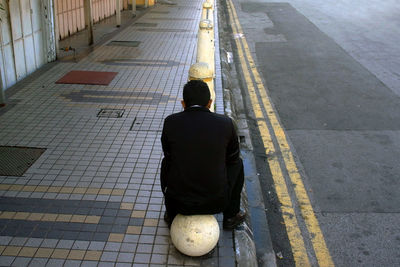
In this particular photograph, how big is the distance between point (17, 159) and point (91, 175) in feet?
3.57

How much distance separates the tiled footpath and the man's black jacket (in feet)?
2.03

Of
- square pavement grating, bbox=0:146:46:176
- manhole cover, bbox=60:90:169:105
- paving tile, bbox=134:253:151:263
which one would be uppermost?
manhole cover, bbox=60:90:169:105

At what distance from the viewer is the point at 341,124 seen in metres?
7.85

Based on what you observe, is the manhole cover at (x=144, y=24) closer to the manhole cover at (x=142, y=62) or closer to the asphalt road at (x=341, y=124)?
the asphalt road at (x=341, y=124)

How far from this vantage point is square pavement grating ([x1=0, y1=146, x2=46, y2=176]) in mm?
5483

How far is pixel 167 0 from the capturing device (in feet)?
71.9

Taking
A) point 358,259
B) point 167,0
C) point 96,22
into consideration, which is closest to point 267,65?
point 96,22

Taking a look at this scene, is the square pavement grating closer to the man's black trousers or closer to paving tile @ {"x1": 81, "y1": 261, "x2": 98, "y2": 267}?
paving tile @ {"x1": 81, "y1": 261, "x2": 98, "y2": 267}

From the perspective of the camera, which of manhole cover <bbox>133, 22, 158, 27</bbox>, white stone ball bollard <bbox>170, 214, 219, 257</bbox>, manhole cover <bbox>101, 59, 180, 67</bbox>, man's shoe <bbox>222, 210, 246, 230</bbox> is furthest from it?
manhole cover <bbox>133, 22, 158, 27</bbox>

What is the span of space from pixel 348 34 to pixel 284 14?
174 inches

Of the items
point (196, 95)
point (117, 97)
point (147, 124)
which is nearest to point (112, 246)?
point (196, 95)

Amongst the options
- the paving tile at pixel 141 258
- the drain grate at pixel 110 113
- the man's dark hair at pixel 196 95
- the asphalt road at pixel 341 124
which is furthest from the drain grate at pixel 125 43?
the paving tile at pixel 141 258

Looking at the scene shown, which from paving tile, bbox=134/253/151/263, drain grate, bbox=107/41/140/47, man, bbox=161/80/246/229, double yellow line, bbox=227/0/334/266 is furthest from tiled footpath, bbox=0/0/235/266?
drain grate, bbox=107/41/140/47

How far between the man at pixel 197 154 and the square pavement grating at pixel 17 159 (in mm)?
2465
